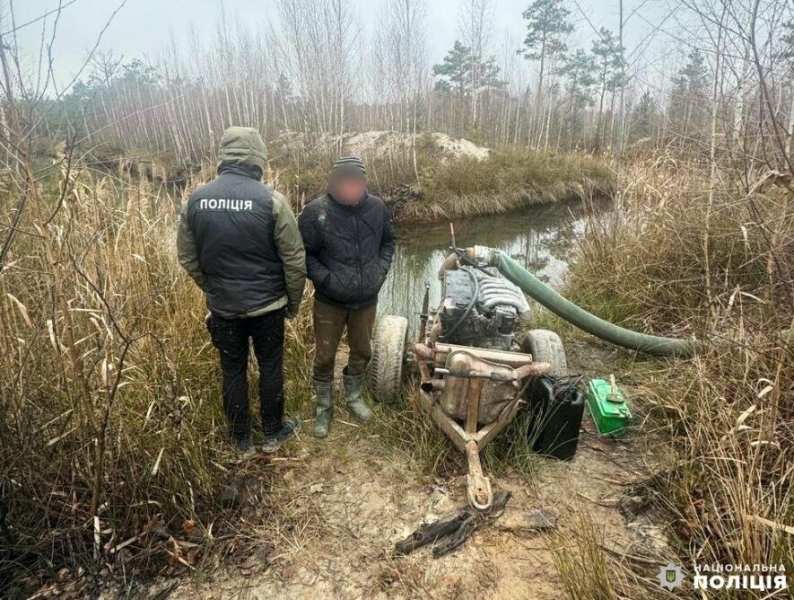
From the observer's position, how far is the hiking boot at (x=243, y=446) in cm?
257

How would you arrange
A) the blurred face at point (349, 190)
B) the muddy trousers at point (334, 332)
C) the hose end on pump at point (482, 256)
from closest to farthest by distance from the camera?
the blurred face at point (349, 190) < the muddy trousers at point (334, 332) < the hose end on pump at point (482, 256)

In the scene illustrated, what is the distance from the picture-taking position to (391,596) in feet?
6.02

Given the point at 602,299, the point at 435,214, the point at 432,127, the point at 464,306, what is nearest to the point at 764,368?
the point at 464,306

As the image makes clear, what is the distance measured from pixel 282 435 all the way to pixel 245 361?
59cm

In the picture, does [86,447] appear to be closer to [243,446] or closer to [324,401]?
[243,446]

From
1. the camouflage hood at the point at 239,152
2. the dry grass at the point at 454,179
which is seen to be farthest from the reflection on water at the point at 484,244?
the camouflage hood at the point at 239,152

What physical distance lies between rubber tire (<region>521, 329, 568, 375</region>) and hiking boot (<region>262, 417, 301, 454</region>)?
65.4 inches

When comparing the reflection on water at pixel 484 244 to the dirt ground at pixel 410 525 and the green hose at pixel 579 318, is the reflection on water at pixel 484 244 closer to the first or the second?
the green hose at pixel 579 318

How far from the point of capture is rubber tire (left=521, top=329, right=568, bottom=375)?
288cm

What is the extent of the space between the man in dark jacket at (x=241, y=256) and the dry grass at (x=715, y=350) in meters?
2.14

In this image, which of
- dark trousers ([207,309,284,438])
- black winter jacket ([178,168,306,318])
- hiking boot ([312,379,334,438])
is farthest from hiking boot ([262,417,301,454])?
black winter jacket ([178,168,306,318])

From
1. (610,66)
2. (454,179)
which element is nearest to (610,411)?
(454,179)

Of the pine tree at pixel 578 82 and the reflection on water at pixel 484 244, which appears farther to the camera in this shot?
the pine tree at pixel 578 82

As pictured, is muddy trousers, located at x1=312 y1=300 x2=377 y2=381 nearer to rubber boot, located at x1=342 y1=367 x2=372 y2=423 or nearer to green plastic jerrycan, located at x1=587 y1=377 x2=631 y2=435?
rubber boot, located at x1=342 y1=367 x2=372 y2=423
